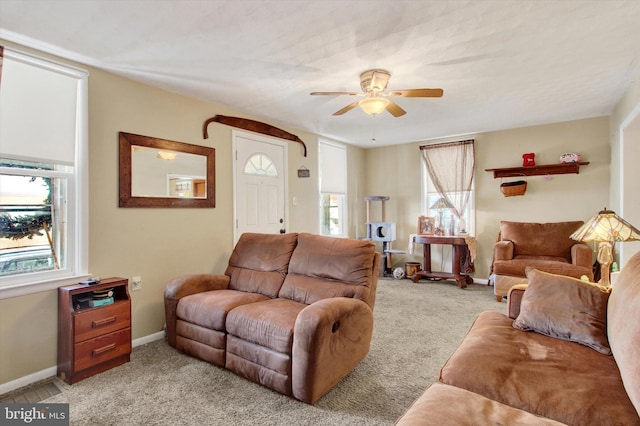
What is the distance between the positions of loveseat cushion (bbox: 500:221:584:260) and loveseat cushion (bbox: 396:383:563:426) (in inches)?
149

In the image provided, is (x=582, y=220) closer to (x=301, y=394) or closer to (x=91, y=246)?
(x=301, y=394)

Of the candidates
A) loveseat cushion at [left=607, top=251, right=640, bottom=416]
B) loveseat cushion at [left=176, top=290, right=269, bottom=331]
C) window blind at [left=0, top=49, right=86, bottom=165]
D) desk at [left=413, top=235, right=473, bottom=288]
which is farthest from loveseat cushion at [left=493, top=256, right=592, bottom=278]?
window blind at [left=0, top=49, right=86, bottom=165]

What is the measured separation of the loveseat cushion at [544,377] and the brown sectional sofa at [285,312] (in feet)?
2.57

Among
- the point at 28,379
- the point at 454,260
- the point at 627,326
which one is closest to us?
the point at 627,326

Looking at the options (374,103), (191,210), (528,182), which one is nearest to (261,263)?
(191,210)

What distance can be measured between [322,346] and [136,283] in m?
1.95

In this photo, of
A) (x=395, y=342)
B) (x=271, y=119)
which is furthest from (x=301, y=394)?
(x=271, y=119)

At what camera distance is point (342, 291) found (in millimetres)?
2623

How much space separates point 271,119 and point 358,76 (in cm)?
172

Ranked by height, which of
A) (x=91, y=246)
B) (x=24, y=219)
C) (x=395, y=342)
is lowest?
(x=395, y=342)

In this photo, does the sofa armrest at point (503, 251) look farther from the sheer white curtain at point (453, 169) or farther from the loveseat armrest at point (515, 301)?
the loveseat armrest at point (515, 301)

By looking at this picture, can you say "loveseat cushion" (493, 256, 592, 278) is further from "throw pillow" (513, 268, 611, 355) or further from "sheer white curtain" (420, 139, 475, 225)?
"throw pillow" (513, 268, 611, 355)

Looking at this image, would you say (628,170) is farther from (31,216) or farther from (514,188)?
(31,216)

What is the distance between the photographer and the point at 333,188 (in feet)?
18.7
